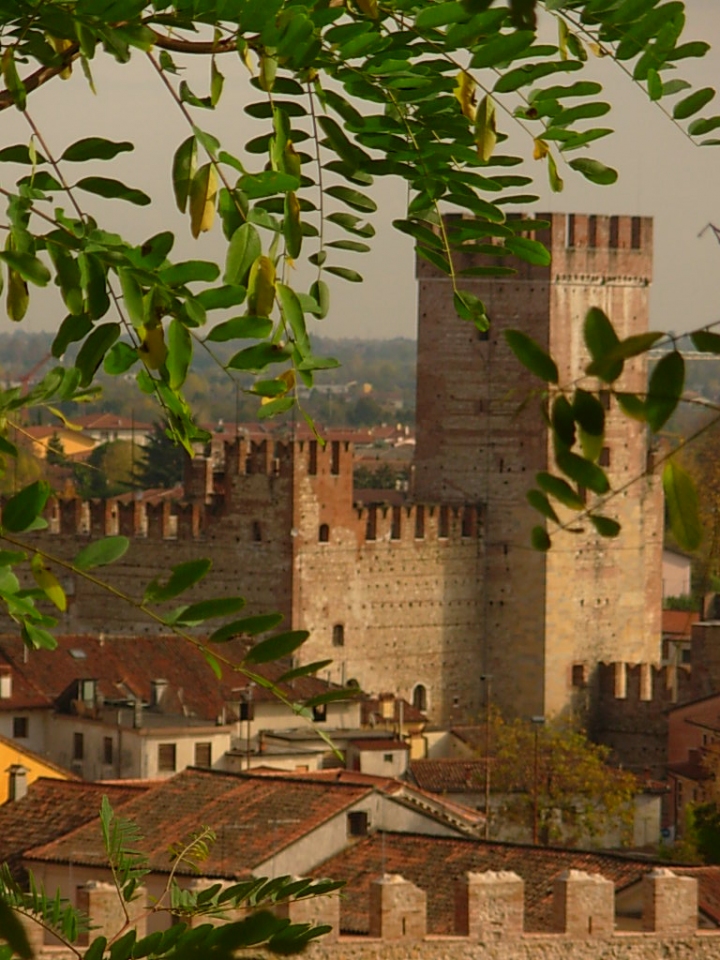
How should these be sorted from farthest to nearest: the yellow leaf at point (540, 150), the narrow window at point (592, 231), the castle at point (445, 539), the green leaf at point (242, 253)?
the narrow window at point (592, 231)
the castle at point (445, 539)
the yellow leaf at point (540, 150)
the green leaf at point (242, 253)

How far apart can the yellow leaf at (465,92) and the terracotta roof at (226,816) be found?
1776cm

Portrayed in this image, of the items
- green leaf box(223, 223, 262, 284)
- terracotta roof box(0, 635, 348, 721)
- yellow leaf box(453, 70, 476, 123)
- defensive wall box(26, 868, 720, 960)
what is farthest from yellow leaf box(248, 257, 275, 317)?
terracotta roof box(0, 635, 348, 721)

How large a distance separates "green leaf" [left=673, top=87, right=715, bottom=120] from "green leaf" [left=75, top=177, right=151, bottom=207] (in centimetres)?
84

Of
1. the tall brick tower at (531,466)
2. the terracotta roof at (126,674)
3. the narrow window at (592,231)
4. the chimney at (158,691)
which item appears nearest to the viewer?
the terracotta roof at (126,674)

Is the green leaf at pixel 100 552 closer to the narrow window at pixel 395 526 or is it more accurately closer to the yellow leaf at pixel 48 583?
the yellow leaf at pixel 48 583

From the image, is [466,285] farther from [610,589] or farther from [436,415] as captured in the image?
[610,589]

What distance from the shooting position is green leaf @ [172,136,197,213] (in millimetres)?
3307

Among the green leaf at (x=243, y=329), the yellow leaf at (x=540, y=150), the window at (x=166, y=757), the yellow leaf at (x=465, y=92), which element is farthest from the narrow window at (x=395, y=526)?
the green leaf at (x=243, y=329)

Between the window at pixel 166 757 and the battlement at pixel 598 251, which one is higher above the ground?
the battlement at pixel 598 251

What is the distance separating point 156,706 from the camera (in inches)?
1448

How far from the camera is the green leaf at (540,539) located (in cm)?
265

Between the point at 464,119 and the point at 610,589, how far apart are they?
43.1 meters

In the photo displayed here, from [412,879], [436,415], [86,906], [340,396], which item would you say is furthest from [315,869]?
[340,396]

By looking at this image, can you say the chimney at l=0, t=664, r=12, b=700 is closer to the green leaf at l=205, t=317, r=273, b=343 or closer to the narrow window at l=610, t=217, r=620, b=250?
the narrow window at l=610, t=217, r=620, b=250
